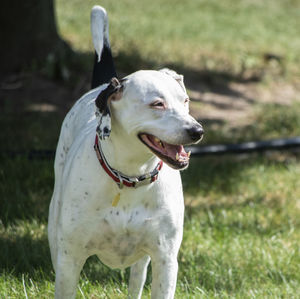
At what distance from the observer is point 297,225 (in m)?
4.91

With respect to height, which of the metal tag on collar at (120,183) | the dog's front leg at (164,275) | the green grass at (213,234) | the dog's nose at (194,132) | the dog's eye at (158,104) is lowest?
the green grass at (213,234)

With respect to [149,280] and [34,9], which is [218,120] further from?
[149,280]

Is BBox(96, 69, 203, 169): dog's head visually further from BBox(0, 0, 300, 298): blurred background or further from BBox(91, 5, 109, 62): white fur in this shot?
BBox(0, 0, 300, 298): blurred background

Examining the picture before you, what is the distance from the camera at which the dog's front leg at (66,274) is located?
298 centimetres

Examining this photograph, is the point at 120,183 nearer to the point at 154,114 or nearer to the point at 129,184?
the point at 129,184

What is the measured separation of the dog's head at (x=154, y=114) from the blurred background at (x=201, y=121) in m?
1.20

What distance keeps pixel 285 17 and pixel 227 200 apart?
30.7 feet

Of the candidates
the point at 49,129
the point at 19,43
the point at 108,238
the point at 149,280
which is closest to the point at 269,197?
the point at 149,280

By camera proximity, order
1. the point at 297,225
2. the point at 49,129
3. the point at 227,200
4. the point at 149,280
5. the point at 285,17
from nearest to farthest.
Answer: the point at 149,280 < the point at 297,225 < the point at 227,200 < the point at 49,129 < the point at 285,17

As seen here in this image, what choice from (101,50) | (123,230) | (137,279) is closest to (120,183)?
(123,230)


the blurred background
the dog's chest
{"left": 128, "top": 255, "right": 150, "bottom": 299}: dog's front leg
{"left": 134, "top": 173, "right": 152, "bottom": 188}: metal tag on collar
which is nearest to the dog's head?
{"left": 134, "top": 173, "right": 152, "bottom": 188}: metal tag on collar

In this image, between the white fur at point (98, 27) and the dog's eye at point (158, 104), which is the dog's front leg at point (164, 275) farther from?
the white fur at point (98, 27)

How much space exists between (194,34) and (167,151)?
8296 millimetres

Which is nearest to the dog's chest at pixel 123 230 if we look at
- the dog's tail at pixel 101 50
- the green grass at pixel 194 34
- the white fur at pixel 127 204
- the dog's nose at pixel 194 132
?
the white fur at pixel 127 204
